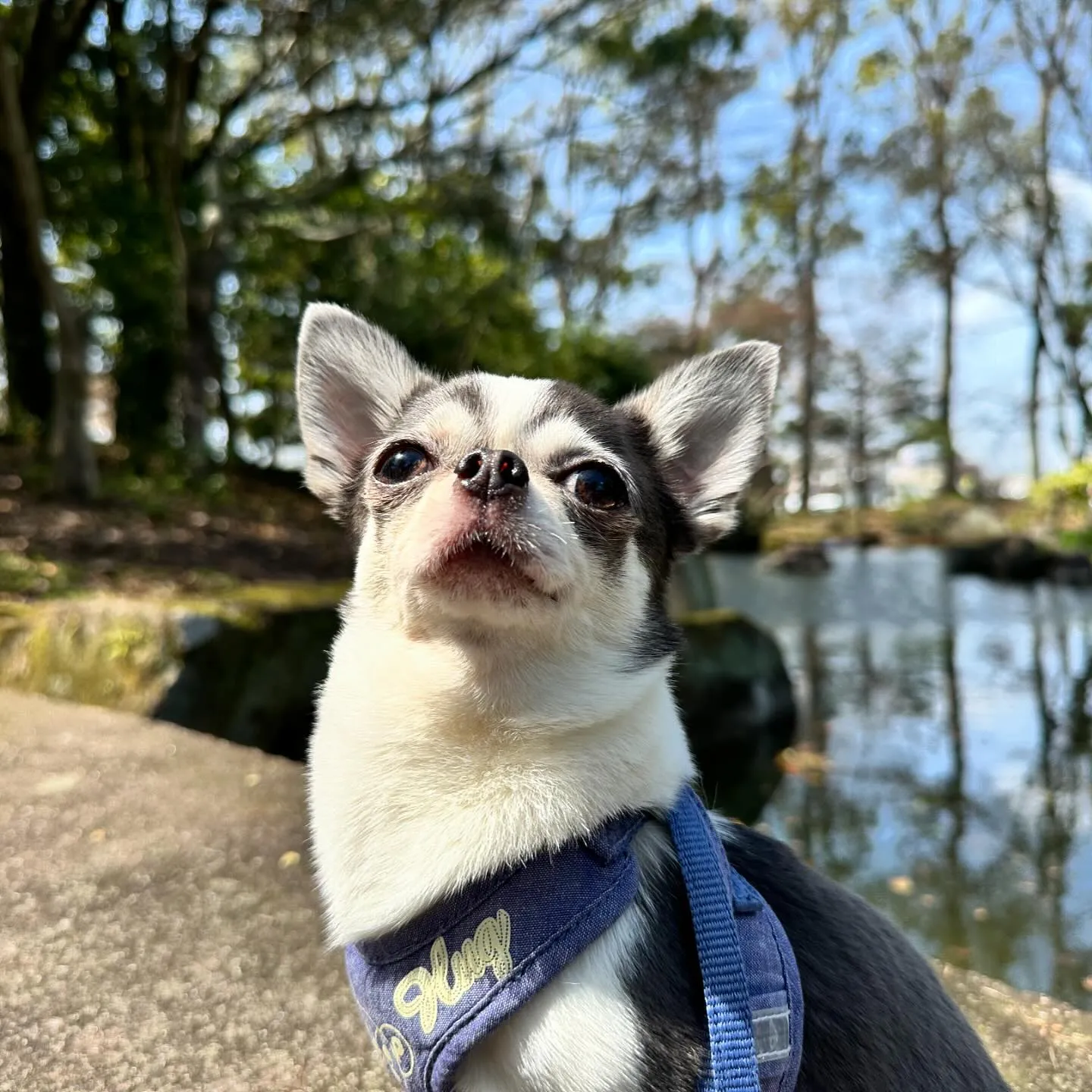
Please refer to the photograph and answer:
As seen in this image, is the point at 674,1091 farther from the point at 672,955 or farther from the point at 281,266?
the point at 281,266

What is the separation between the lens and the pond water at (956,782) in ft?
14.4

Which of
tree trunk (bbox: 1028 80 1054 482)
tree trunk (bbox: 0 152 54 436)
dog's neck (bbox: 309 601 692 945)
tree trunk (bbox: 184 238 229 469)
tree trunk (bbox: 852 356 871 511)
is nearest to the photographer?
dog's neck (bbox: 309 601 692 945)

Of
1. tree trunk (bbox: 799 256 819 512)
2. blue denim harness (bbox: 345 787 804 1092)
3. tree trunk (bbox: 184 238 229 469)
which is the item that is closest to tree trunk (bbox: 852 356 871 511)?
tree trunk (bbox: 799 256 819 512)

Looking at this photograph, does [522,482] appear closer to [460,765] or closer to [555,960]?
[460,765]

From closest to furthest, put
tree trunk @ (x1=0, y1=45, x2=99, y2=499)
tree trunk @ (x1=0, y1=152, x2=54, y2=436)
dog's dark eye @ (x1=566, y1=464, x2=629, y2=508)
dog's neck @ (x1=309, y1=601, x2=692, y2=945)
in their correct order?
dog's neck @ (x1=309, y1=601, x2=692, y2=945) → dog's dark eye @ (x1=566, y1=464, x2=629, y2=508) → tree trunk @ (x1=0, y1=45, x2=99, y2=499) → tree trunk @ (x1=0, y1=152, x2=54, y2=436)

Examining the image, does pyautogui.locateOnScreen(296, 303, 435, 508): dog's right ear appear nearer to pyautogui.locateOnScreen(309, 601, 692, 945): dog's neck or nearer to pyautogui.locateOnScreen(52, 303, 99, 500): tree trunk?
pyautogui.locateOnScreen(309, 601, 692, 945): dog's neck

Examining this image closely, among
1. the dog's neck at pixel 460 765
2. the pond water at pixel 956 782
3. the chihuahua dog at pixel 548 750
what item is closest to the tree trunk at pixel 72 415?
the pond water at pixel 956 782

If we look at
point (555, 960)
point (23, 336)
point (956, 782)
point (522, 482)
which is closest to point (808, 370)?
point (23, 336)

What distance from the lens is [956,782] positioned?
6.21 metres

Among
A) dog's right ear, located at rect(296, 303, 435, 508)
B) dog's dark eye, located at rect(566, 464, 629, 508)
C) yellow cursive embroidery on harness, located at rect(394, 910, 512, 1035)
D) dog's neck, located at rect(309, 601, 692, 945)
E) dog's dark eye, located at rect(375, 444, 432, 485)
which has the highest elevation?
dog's right ear, located at rect(296, 303, 435, 508)

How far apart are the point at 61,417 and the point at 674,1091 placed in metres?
8.99

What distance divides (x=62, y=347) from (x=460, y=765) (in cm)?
846

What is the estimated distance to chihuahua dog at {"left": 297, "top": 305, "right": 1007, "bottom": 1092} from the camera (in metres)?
1.27

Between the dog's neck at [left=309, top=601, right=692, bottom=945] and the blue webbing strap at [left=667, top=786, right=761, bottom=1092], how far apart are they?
10 cm
